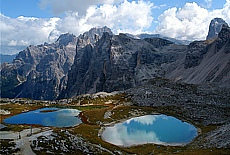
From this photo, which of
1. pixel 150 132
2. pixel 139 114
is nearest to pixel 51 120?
pixel 139 114

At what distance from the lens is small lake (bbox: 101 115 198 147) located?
3103 inches

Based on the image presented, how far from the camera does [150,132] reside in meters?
89.2

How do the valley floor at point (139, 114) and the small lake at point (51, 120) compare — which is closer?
the valley floor at point (139, 114)

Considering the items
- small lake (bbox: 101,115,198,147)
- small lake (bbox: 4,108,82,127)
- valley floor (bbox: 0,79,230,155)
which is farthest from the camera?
small lake (bbox: 4,108,82,127)

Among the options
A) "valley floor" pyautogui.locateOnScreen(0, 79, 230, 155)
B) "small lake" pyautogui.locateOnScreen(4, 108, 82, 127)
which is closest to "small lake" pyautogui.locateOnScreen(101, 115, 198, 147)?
"valley floor" pyautogui.locateOnScreen(0, 79, 230, 155)

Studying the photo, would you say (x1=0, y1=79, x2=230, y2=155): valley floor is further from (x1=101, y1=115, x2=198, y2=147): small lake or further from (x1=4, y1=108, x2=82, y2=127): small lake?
(x1=4, y1=108, x2=82, y2=127): small lake

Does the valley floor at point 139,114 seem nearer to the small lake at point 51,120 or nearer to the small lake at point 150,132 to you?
the small lake at point 150,132

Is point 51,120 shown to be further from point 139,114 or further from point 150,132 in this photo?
point 150,132

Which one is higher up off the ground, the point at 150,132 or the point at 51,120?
the point at 51,120

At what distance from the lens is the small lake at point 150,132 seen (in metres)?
78.8

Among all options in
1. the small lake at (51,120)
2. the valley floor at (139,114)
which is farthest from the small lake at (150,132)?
the small lake at (51,120)

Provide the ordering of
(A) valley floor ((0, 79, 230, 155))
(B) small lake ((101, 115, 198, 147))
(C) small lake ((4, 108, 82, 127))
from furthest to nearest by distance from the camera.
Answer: (C) small lake ((4, 108, 82, 127)), (B) small lake ((101, 115, 198, 147)), (A) valley floor ((0, 79, 230, 155))

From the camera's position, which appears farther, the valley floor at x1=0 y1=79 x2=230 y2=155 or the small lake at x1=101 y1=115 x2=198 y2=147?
the small lake at x1=101 y1=115 x2=198 y2=147

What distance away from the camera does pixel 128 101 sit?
14762cm
